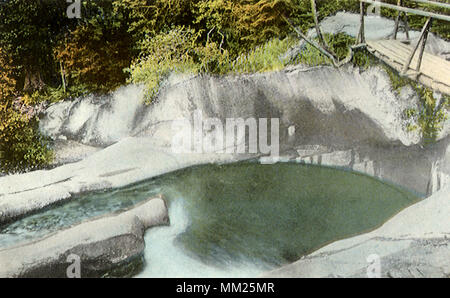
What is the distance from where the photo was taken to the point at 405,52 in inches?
90.7

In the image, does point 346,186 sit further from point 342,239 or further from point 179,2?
point 179,2

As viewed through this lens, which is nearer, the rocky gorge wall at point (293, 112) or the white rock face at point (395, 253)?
the white rock face at point (395, 253)

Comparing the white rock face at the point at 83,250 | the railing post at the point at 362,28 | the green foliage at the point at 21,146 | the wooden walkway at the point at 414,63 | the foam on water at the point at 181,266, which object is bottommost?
the foam on water at the point at 181,266

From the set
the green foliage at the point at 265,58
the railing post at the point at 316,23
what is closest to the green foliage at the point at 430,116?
the railing post at the point at 316,23

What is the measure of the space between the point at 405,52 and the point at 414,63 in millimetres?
74

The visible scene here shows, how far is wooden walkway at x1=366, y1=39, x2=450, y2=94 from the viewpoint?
6.94 feet

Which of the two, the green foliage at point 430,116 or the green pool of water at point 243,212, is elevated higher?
the green foliage at point 430,116

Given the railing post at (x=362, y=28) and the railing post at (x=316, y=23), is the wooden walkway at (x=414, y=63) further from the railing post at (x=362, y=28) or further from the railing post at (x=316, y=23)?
the railing post at (x=316, y=23)

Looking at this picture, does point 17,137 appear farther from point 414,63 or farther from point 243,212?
point 414,63

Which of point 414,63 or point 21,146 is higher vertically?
point 414,63

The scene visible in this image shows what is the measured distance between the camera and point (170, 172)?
2355mm

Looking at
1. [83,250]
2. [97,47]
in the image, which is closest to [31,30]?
[97,47]

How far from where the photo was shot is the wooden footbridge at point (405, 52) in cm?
212
